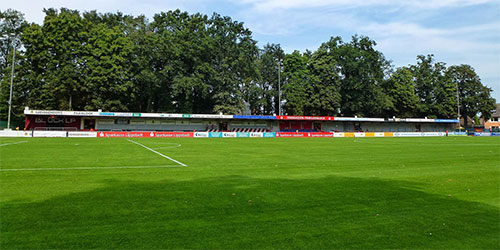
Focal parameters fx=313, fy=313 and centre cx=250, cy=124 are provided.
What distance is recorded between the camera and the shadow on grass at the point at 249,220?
13.4ft

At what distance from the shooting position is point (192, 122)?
5531cm

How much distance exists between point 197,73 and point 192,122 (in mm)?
8667

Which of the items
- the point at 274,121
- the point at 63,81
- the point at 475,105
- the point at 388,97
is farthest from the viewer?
the point at 475,105

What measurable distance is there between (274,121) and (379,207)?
2163 inches

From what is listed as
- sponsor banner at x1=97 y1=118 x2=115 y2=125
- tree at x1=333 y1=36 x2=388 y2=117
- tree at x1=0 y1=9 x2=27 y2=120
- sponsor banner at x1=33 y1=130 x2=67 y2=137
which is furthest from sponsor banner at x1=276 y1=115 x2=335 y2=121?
tree at x1=0 y1=9 x2=27 y2=120

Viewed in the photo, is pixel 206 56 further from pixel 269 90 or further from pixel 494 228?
pixel 494 228

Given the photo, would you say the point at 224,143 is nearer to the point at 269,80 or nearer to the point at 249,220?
the point at 249,220

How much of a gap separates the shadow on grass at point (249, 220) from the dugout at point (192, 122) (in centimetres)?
4608

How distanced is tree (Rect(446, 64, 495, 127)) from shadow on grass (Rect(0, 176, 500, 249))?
86468 millimetres

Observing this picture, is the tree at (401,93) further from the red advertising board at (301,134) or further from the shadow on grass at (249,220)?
the shadow on grass at (249,220)

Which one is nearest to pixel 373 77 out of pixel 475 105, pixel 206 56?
pixel 475 105

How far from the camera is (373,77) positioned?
226ft

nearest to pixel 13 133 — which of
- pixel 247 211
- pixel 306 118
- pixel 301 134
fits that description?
pixel 301 134

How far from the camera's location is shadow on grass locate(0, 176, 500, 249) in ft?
13.4
